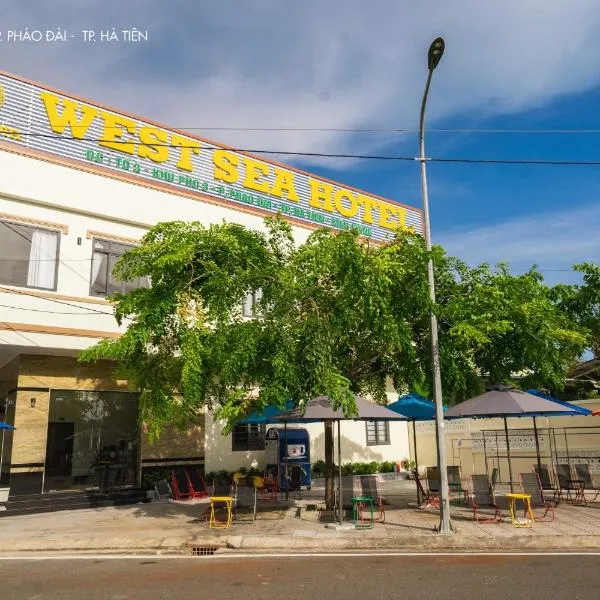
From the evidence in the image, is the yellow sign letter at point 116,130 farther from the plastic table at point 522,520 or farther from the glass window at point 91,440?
the plastic table at point 522,520

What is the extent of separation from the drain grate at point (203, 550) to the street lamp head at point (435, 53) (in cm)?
1021

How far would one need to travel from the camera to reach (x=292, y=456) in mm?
20016

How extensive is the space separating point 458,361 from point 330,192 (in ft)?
40.8

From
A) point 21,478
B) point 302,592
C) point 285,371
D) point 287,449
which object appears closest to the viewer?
point 302,592

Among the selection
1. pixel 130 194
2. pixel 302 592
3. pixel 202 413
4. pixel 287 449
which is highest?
pixel 130 194

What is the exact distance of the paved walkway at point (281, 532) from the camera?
34.3ft

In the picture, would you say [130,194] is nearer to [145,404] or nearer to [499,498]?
[145,404]

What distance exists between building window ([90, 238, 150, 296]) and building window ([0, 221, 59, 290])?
1.10 meters

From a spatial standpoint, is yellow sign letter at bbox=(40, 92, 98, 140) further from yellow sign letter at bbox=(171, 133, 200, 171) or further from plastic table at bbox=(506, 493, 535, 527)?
plastic table at bbox=(506, 493, 535, 527)

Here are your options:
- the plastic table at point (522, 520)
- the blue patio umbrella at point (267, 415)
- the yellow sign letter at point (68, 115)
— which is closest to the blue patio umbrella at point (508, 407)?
the plastic table at point (522, 520)

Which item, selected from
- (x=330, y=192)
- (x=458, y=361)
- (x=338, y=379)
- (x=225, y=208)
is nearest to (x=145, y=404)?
(x=338, y=379)

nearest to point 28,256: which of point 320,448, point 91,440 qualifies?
point 91,440

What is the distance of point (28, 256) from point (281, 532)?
10.1 meters

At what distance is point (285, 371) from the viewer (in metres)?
11.3
